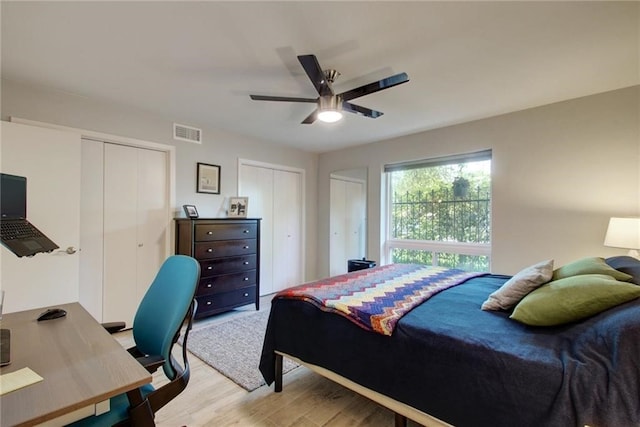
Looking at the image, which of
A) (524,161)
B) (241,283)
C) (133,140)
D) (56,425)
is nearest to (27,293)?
(133,140)

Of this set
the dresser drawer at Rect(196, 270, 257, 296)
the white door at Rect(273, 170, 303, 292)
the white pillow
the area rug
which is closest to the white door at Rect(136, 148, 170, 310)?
the dresser drawer at Rect(196, 270, 257, 296)

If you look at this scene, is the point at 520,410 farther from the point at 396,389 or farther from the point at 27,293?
the point at 27,293

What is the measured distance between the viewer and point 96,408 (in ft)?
2.95

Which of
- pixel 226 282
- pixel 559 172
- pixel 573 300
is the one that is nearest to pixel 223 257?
pixel 226 282

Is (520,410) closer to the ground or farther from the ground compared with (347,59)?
closer to the ground

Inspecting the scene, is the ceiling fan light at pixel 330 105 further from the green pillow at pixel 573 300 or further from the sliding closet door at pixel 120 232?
the sliding closet door at pixel 120 232

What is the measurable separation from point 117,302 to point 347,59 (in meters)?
→ 3.36

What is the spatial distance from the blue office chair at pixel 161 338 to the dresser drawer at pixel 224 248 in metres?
1.87

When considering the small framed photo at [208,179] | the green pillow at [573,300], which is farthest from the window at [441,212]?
the small framed photo at [208,179]

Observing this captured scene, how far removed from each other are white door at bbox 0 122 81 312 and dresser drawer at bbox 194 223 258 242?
109cm

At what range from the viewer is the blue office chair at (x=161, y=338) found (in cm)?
106

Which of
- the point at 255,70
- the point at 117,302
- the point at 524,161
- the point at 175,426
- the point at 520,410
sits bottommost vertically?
the point at 175,426

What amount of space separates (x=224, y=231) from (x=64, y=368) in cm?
265

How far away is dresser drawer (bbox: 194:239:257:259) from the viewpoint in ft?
11.1
